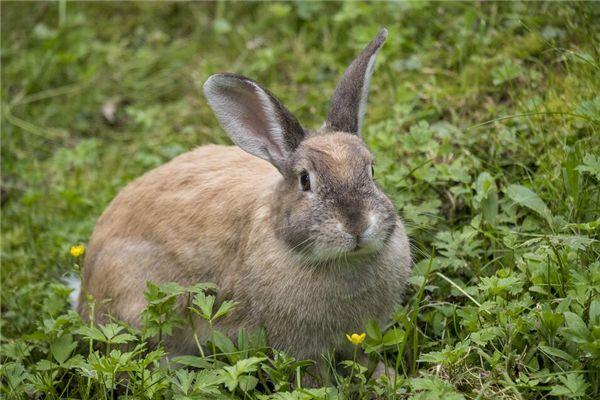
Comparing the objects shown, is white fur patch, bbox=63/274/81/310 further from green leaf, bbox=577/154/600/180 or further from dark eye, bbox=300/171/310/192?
green leaf, bbox=577/154/600/180

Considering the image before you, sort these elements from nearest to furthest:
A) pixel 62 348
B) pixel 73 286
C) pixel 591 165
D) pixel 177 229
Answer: pixel 591 165 < pixel 62 348 < pixel 177 229 < pixel 73 286

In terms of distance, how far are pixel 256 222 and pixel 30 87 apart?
3.91m

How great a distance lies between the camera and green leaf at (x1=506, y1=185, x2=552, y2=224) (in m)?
4.81

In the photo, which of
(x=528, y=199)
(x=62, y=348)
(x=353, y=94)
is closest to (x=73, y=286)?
(x=62, y=348)

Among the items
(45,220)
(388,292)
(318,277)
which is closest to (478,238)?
(388,292)

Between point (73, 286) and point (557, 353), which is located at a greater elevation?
point (557, 353)

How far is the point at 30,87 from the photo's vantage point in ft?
26.0

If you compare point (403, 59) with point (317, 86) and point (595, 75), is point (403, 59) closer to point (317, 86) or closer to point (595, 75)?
point (317, 86)

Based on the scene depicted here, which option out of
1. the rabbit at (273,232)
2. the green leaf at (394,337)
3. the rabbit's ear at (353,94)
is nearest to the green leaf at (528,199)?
the rabbit at (273,232)

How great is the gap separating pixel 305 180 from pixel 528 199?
1236 millimetres

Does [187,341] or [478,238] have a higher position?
[478,238]

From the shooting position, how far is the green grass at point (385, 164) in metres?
4.12

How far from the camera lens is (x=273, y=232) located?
4637 millimetres

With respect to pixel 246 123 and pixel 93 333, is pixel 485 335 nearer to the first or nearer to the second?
pixel 246 123
